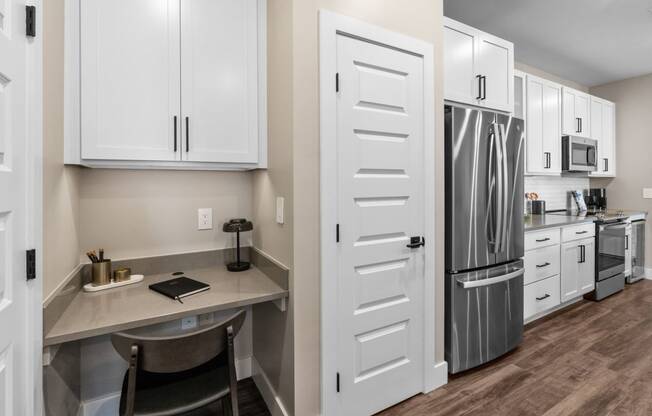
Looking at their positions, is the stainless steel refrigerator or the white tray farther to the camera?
the stainless steel refrigerator

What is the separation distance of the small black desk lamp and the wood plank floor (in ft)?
3.92

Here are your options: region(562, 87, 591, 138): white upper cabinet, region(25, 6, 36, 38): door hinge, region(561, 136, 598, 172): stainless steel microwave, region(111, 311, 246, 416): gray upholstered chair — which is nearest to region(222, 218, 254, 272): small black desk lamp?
region(111, 311, 246, 416): gray upholstered chair

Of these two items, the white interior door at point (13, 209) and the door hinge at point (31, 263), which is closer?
the white interior door at point (13, 209)

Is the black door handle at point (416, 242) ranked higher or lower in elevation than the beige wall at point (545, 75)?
lower

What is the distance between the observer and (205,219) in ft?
6.67

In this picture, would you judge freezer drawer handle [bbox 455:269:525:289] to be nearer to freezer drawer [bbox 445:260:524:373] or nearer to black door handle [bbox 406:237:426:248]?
freezer drawer [bbox 445:260:524:373]

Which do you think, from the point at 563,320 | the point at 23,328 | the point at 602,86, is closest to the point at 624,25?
the point at 602,86

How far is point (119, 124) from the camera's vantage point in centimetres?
154

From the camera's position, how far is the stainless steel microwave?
3.84 metres

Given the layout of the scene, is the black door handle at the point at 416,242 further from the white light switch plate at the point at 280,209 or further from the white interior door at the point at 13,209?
the white interior door at the point at 13,209

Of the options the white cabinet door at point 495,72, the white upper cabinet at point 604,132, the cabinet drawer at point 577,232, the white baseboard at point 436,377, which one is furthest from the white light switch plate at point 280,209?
the white upper cabinet at point 604,132

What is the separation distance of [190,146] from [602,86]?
5.97 metres

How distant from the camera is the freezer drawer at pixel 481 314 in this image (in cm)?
211

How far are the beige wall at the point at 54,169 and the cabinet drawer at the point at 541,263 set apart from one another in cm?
325
